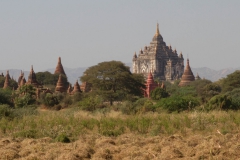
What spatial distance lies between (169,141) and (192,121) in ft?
10.2

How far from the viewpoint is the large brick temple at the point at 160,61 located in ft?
275

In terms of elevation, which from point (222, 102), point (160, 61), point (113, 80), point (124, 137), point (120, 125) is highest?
point (160, 61)

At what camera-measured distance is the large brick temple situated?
83812 millimetres

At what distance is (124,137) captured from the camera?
10.9 metres

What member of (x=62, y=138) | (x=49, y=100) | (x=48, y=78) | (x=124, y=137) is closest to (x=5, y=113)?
(x=62, y=138)

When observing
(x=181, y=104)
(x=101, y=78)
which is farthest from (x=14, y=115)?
(x=101, y=78)

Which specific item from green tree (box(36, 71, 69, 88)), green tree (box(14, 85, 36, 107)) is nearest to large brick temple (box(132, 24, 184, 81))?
green tree (box(36, 71, 69, 88))

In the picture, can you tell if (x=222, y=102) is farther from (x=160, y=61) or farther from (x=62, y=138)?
(x=160, y=61)

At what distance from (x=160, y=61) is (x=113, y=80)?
5186cm

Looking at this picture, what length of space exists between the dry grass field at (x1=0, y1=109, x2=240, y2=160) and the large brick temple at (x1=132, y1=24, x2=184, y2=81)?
69.3 meters

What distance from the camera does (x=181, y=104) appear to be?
20391 millimetres

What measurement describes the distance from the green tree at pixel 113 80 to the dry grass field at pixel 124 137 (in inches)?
717

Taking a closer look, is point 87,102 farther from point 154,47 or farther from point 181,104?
point 154,47

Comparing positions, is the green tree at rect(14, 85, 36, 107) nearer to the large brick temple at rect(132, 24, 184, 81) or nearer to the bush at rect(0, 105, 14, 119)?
the bush at rect(0, 105, 14, 119)
